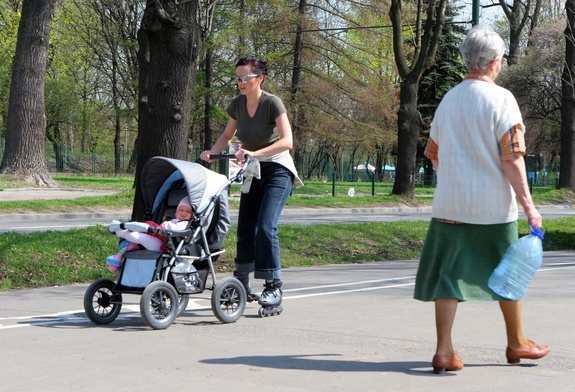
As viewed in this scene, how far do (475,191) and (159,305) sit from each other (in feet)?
8.62

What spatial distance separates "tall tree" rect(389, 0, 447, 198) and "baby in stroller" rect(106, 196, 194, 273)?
19689mm

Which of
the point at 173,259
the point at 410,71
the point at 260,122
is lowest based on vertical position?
the point at 173,259

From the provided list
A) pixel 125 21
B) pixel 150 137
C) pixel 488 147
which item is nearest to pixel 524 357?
pixel 488 147

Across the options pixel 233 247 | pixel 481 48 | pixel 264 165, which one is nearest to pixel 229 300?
pixel 264 165

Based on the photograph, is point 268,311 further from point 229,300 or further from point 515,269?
point 515,269

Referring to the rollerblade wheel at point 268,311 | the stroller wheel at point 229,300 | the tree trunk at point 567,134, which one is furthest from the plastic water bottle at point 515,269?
the tree trunk at point 567,134

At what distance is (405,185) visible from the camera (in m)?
31.2

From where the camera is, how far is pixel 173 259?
Result: 688 centimetres

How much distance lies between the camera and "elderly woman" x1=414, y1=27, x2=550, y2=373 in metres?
5.22

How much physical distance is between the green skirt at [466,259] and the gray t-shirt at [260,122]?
2.48 metres

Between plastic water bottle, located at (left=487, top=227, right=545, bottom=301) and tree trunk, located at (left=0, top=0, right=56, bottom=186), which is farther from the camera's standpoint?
tree trunk, located at (left=0, top=0, right=56, bottom=186)

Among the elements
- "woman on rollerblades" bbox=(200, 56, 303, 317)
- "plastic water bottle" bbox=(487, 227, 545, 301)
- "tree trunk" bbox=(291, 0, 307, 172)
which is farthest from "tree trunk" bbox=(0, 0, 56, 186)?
"plastic water bottle" bbox=(487, 227, 545, 301)

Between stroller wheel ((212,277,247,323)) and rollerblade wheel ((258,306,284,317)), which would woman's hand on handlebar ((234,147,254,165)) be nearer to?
stroller wheel ((212,277,247,323))

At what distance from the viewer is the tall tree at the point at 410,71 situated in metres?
27.0
